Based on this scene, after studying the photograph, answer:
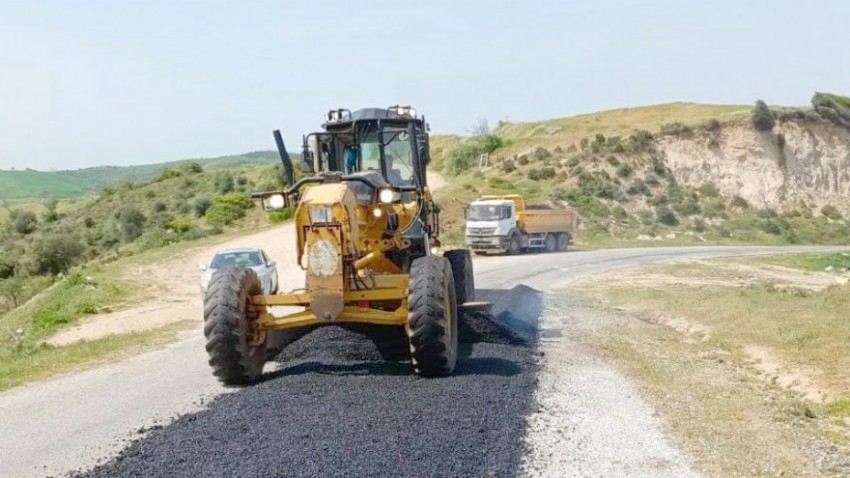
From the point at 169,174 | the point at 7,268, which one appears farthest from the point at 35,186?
the point at 7,268

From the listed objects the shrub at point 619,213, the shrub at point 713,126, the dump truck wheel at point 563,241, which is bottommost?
the dump truck wheel at point 563,241

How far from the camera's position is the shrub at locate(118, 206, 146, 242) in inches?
2432

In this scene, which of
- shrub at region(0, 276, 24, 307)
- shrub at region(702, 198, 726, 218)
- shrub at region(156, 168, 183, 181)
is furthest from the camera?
shrub at region(156, 168, 183, 181)

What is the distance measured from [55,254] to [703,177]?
4112cm

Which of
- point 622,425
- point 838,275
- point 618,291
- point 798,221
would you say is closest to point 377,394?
point 622,425

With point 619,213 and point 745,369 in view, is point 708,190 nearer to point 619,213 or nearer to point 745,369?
point 619,213

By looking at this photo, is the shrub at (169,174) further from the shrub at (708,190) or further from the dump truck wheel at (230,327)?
the dump truck wheel at (230,327)

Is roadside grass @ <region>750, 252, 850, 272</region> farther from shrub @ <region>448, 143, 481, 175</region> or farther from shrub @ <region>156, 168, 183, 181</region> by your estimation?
shrub @ <region>156, 168, 183, 181</region>

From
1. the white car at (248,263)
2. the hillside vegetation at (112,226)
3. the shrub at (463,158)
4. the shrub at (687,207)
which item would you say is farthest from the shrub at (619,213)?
the white car at (248,263)

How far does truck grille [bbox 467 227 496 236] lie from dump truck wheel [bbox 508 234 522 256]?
3.32 ft

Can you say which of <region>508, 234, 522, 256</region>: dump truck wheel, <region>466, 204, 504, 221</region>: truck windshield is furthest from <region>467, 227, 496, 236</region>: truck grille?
<region>508, 234, 522, 256</region>: dump truck wheel

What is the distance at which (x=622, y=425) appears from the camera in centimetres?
920

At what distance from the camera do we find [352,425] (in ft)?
27.9

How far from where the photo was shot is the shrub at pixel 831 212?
59062 mm
